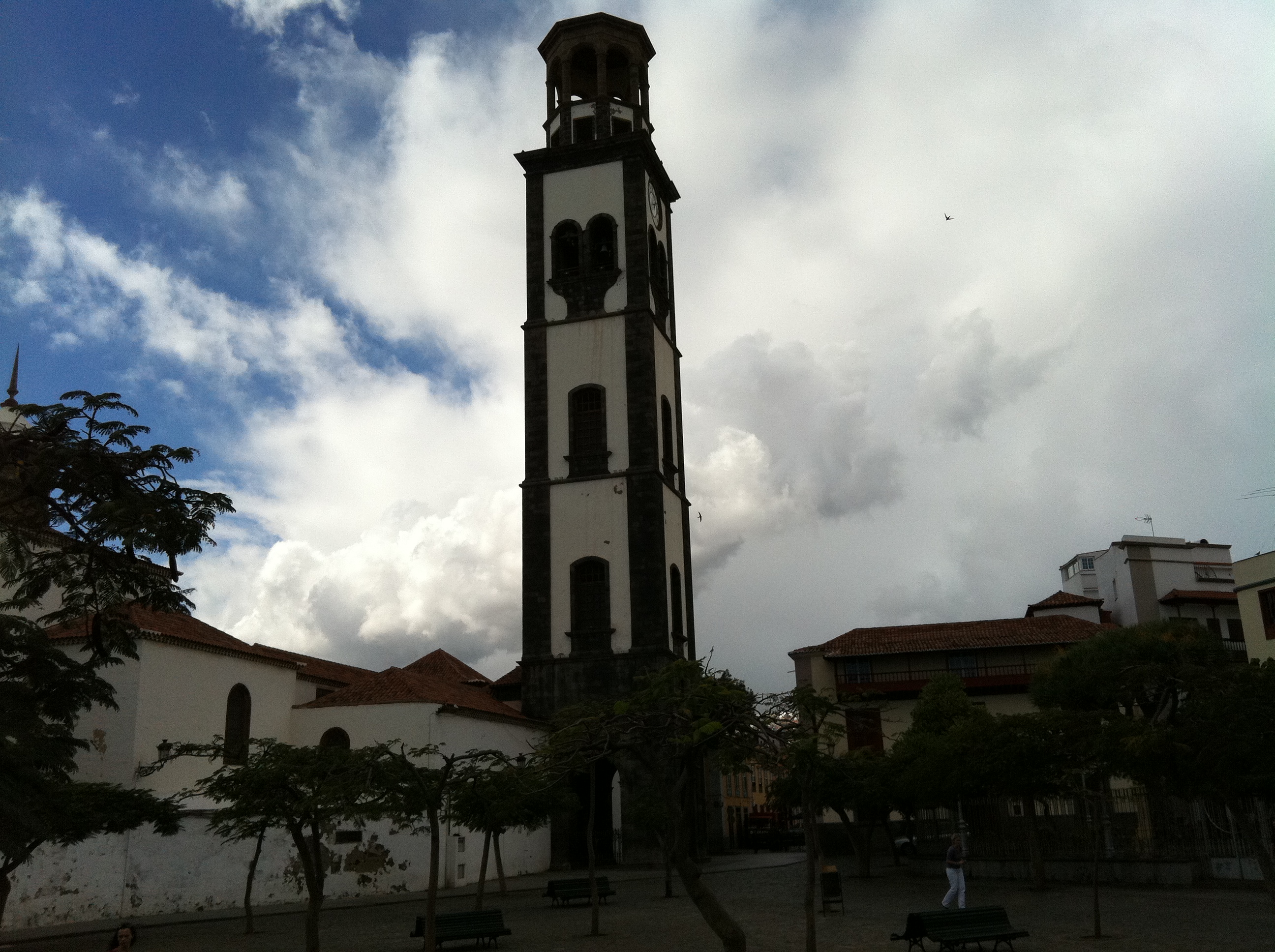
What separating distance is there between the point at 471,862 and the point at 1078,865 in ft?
53.7

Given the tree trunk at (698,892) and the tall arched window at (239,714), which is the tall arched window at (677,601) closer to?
the tall arched window at (239,714)

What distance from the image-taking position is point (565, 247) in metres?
41.4

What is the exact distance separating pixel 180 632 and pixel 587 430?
1496 cm

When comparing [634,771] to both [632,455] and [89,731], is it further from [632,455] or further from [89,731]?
[89,731]

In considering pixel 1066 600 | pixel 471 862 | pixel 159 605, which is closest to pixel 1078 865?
pixel 471 862

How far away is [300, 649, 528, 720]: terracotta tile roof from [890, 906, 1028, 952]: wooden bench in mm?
19374

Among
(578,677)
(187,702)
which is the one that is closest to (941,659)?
(578,677)

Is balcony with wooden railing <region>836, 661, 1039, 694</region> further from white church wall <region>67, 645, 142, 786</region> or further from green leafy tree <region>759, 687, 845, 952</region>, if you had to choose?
green leafy tree <region>759, 687, 845, 952</region>

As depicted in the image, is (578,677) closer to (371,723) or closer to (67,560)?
(371,723)

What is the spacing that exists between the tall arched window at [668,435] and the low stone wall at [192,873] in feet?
46.1

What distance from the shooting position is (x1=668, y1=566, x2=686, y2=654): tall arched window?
38.3 metres

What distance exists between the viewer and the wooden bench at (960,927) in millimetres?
15273

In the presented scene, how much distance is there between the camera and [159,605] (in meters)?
15.7

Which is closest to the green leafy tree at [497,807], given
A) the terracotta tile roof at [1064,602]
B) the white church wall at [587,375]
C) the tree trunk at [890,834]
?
the tree trunk at [890,834]
